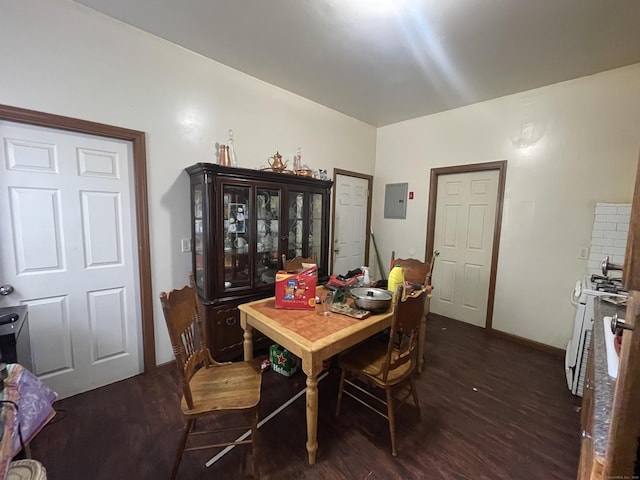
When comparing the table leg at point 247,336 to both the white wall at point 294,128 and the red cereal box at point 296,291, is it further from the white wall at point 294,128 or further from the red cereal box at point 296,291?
the white wall at point 294,128

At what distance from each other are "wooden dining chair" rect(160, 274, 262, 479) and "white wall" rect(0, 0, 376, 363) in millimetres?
964

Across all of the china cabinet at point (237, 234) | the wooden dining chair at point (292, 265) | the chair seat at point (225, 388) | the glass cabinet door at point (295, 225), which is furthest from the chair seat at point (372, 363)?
the glass cabinet door at point (295, 225)

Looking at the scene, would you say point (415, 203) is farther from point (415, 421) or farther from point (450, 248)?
point (415, 421)

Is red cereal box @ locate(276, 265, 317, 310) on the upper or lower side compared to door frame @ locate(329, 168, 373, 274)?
lower

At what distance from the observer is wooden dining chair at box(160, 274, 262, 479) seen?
4.11 feet

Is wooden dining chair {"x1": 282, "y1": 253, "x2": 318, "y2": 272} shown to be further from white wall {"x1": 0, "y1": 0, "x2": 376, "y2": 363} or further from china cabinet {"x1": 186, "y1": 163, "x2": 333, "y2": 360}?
white wall {"x1": 0, "y1": 0, "x2": 376, "y2": 363}

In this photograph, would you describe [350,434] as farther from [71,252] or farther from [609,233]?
[609,233]

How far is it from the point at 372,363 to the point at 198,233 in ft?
5.59

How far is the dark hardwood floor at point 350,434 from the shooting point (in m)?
1.42

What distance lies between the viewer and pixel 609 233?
2.31m

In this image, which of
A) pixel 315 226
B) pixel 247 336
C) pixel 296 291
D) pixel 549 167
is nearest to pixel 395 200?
pixel 315 226

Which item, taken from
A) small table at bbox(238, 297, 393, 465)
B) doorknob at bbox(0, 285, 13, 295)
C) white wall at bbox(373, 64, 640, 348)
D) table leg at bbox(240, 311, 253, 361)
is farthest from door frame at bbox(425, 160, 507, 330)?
doorknob at bbox(0, 285, 13, 295)

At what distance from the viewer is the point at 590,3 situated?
159 centimetres

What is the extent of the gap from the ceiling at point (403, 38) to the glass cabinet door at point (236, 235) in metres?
1.15
